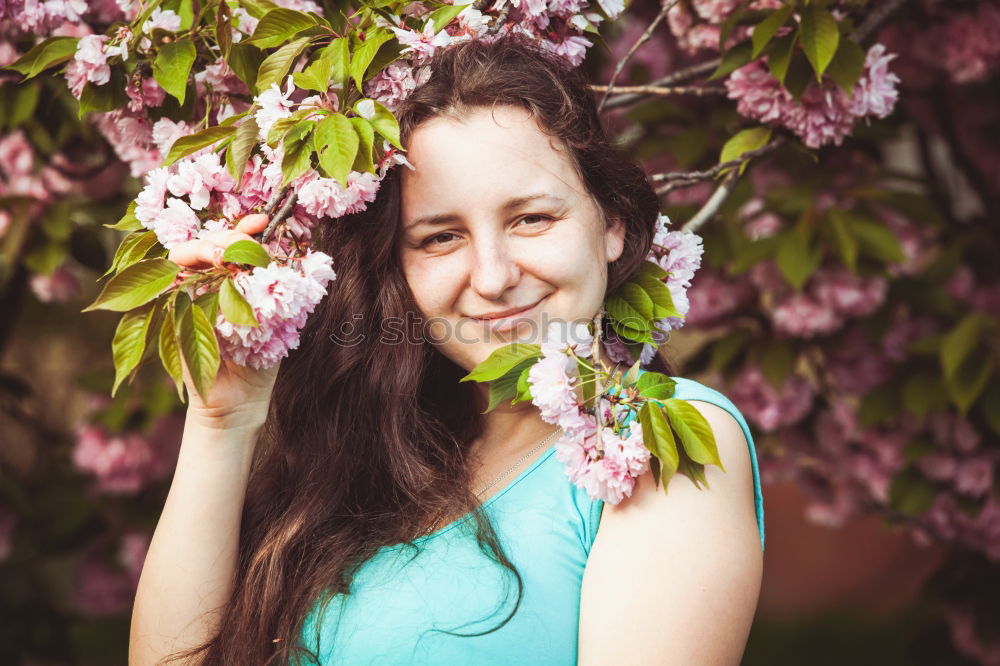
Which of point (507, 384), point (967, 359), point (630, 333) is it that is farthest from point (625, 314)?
point (967, 359)

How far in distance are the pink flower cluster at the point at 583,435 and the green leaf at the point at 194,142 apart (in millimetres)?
580

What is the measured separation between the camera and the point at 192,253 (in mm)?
1357

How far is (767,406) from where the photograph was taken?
10.5 feet

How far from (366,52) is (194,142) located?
29cm

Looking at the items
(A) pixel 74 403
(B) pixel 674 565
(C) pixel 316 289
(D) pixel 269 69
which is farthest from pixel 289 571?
(A) pixel 74 403

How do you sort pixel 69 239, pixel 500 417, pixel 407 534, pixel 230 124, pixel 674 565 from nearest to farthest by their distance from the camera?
1. pixel 674 565
2. pixel 230 124
3. pixel 407 534
4. pixel 500 417
5. pixel 69 239

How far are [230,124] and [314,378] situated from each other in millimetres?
548

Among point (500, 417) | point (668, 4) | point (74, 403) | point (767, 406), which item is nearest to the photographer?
point (500, 417)

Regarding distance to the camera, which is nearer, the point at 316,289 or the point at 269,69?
the point at 316,289

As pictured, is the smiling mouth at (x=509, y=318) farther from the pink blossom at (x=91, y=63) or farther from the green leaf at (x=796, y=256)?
the green leaf at (x=796, y=256)

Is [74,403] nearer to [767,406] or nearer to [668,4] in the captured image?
[767,406]

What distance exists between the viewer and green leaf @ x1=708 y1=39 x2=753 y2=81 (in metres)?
1.99

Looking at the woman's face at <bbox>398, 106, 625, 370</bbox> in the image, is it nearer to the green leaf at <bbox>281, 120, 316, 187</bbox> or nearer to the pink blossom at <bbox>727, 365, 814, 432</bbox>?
the green leaf at <bbox>281, 120, 316, 187</bbox>

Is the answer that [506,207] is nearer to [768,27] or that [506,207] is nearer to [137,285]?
[137,285]
